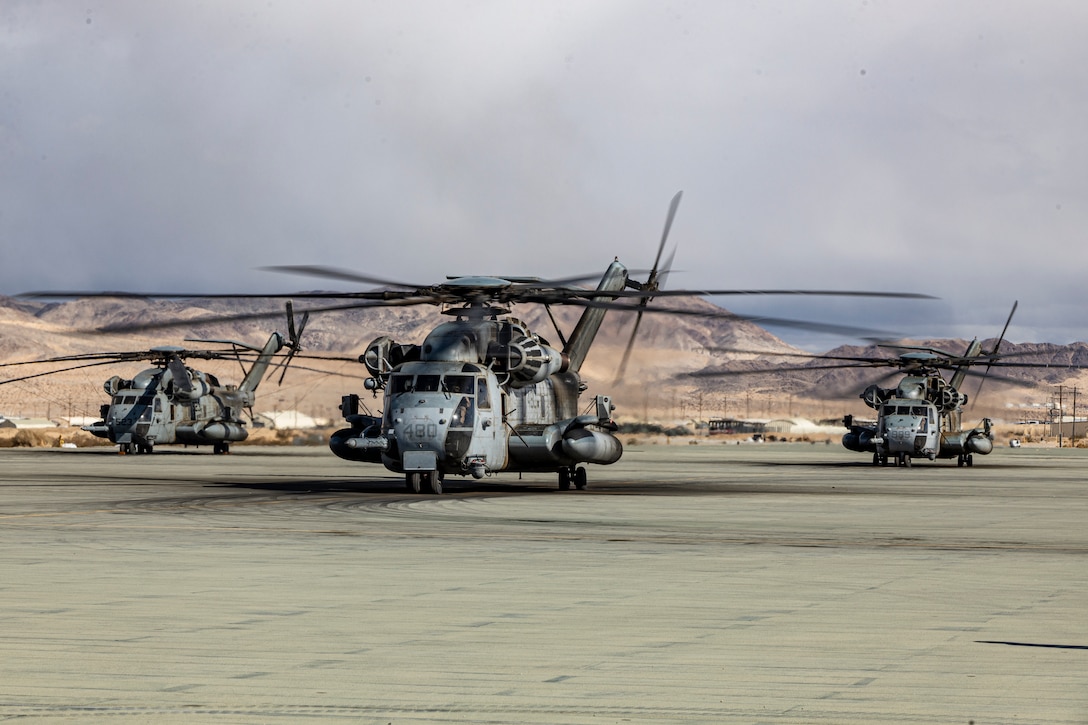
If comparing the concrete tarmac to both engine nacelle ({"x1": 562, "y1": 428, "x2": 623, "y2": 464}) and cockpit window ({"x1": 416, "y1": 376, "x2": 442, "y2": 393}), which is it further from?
engine nacelle ({"x1": 562, "y1": 428, "x2": 623, "y2": 464})

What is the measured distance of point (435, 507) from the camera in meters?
28.5

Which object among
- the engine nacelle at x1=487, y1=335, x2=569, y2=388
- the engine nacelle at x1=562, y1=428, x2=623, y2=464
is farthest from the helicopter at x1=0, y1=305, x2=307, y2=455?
the engine nacelle at x1=487, y1=335, x2=569, y2=388

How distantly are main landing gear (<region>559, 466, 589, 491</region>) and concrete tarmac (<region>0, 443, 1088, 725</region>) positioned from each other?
35.3ft

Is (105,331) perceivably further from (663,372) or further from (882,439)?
(882,439)

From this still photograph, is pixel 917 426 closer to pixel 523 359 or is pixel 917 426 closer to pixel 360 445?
pixel 523 359

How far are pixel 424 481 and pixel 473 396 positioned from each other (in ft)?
7.92

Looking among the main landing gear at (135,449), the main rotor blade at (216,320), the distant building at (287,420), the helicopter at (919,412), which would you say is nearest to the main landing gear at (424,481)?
the main rotor blade at (216,320)

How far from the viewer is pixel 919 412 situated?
204 feet

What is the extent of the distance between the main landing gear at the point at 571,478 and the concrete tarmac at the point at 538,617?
1075 cm

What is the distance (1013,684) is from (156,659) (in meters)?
5.58

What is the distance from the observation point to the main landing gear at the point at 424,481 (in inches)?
1321

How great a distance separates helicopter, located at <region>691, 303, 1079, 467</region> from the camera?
6200 cm

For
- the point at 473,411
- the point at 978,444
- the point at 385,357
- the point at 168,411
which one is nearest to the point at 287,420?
the point at 168,411

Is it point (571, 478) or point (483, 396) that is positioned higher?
point (483, 396)
